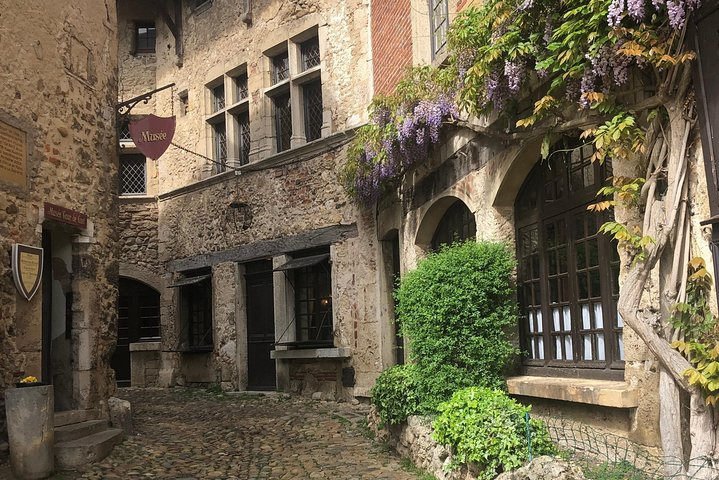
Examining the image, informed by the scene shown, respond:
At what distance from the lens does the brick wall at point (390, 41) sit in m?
9.08

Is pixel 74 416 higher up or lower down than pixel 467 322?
lower down

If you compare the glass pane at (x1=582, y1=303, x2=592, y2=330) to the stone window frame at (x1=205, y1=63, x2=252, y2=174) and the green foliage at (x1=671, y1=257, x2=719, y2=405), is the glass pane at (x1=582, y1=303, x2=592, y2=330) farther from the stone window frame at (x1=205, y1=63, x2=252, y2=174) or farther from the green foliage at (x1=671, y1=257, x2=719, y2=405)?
the stone window frame at (x1=205, y1=63, x2=252, y2=174)

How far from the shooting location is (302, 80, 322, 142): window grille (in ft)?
38.6

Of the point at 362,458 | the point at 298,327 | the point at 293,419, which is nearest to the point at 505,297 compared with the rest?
the point at 362,458

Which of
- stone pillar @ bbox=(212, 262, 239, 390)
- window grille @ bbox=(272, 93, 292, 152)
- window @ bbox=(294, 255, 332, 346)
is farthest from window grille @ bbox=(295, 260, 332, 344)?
window grille @ bbox=(272, 93, 292, 152)

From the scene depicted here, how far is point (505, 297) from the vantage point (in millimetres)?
6324

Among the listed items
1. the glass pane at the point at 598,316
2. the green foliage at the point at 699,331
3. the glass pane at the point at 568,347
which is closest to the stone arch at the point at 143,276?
the glass pane at the point at 568,347

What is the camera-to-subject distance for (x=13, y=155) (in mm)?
6582

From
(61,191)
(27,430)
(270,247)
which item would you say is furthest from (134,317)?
Answer: (27,430)

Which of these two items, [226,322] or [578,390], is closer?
[578,390]

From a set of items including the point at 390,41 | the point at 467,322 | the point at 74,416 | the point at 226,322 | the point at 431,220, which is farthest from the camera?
the point at 226,322

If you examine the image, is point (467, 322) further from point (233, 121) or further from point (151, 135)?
point (233, 121)

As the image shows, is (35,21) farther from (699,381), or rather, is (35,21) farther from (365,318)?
(699,381)

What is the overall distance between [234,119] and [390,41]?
4443 millimetres
